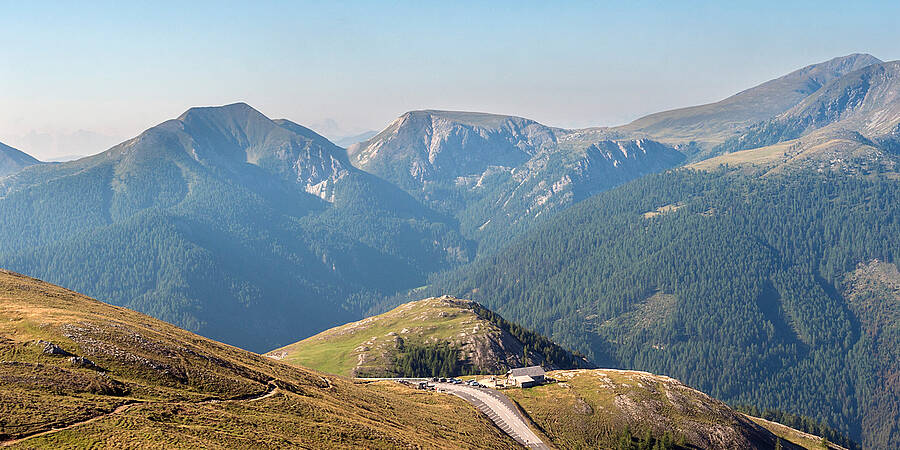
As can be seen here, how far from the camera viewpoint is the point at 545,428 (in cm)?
12425

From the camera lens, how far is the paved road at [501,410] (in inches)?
4594

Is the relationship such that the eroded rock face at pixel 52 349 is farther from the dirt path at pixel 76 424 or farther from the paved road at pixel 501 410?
the paved road at pixel 501 410

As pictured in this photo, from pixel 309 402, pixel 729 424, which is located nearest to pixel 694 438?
pixel 729 424

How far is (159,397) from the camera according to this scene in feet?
243

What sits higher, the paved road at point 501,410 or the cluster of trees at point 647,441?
the paved road at point 501,410

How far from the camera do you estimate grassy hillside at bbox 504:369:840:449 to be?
127 metres

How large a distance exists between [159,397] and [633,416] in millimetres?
103992

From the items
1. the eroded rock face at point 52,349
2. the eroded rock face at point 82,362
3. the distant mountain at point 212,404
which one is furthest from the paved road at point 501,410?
the eroded rock face at point 52,349

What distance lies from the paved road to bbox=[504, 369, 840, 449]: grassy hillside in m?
4.18

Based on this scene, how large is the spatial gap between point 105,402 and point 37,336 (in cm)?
2024

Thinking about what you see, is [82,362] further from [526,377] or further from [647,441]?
[647,441]

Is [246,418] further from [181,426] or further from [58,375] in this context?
[58,375]

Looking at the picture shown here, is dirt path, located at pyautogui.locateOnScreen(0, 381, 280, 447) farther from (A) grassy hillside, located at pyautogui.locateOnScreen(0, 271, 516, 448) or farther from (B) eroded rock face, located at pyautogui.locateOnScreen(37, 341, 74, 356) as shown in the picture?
(B) eroded rock face, located at pyautogui.locateOnScreen(37, 341, 74, 356)

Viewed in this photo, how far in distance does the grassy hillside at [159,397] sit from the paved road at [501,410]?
591cm
